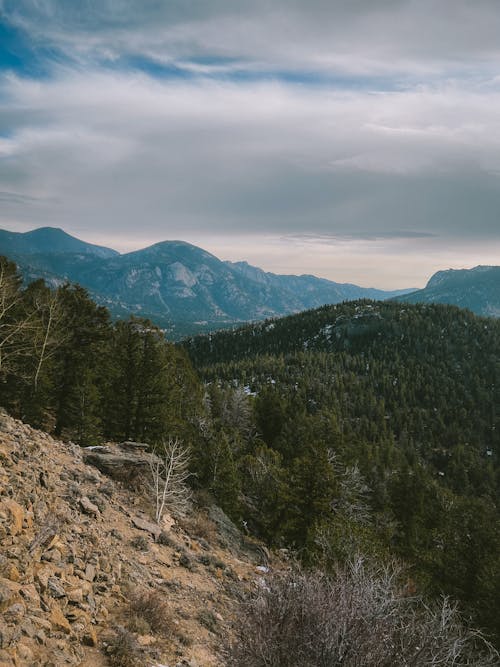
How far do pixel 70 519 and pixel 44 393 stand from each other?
71.0 feet

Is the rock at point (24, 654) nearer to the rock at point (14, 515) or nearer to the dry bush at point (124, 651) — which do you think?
the dry bush at point (124, 651)

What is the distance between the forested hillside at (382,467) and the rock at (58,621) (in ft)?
42.9

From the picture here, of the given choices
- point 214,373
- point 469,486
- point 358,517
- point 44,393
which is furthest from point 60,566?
point 214,373

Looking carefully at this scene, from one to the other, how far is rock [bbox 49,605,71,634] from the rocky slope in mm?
26

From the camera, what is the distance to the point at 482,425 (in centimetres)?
15200

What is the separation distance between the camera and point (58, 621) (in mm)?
8500

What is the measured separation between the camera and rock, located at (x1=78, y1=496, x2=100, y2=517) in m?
14.3

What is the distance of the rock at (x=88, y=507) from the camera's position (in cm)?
1425

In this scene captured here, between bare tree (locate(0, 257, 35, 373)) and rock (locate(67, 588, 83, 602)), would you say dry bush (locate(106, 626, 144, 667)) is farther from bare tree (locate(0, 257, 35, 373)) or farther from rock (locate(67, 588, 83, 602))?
bare tree (locate(0, 257, 35, 373))

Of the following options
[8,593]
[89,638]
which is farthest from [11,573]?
[89,638]

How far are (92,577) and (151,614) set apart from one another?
1.90 metres

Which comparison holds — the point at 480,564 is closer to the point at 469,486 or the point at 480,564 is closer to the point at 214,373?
the point at 469,486

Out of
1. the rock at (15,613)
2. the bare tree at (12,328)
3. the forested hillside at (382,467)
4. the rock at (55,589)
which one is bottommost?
the forested hillside at (382,467)

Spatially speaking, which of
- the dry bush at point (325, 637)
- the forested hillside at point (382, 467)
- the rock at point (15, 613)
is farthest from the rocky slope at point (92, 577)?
the forested hillside at point (382, 467)
